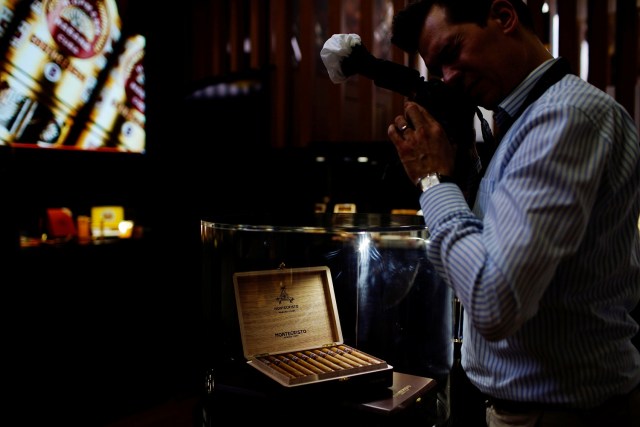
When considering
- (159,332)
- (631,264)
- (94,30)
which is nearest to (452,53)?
(631,264)

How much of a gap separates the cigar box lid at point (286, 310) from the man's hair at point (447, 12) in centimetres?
59

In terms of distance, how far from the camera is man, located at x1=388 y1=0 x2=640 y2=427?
0.80 meters

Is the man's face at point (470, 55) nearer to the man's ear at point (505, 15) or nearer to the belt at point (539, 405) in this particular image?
the man's ear at point (505, 15)

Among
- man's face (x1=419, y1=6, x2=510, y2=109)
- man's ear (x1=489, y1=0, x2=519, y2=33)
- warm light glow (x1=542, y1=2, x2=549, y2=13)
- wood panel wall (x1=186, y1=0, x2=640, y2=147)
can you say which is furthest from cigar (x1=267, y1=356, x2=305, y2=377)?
warm light glow (x1=542, y1=2, x2=549, y2=13)

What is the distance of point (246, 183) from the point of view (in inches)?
175

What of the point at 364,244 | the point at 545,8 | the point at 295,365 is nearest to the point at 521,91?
the point at 364,244

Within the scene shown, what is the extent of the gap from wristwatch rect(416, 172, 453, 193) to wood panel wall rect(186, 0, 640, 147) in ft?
9.23

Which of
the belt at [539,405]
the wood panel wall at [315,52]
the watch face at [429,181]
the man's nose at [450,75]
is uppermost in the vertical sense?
the wood panel wall at [315,52]

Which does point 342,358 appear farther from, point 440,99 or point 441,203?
point 440,99

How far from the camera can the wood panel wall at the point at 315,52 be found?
3344mm

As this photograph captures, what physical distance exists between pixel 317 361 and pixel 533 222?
620 mm

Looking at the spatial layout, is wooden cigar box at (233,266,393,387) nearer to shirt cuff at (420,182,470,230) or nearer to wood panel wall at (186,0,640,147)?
shirt cuff at (420,182,470,230)

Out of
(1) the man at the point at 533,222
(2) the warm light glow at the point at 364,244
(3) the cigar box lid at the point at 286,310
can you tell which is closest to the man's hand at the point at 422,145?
(1) the man at the point at 533,222

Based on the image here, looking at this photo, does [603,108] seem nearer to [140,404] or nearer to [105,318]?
[140,404]
